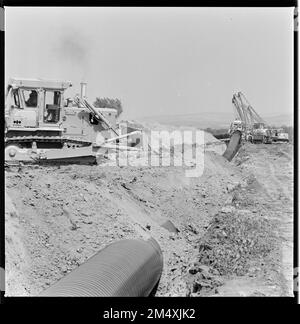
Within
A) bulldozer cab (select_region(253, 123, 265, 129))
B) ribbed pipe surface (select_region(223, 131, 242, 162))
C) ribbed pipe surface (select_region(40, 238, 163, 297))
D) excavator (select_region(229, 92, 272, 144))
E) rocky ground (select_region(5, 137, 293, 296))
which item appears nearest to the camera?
ribbed pipe surface (select_region(40, 238, 163, 297))

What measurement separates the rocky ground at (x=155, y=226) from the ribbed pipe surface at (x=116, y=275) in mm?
655

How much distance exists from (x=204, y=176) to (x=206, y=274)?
5.98 m

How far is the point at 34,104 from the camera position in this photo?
905 centimetres

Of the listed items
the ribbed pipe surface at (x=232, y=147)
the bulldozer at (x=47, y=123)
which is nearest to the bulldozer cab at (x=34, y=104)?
the bulldozer at (x=47, y=123)

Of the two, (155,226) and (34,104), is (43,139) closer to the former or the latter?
(34,104)

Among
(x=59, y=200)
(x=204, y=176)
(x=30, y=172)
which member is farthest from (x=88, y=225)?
(x=204, y=176)

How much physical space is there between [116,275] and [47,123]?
17.6 feet

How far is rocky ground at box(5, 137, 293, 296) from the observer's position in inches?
218

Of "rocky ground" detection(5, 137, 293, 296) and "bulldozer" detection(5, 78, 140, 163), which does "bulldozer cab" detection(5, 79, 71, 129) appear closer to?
"bulldozer" detection(5, 78, 140, 163)

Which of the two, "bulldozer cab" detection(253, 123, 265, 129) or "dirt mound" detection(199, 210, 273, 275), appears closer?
"dirt mound" detection(199, 210, 273, 275)

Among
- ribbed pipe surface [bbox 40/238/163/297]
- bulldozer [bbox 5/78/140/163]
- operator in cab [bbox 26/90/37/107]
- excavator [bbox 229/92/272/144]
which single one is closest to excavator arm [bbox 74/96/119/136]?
bulldozer [bbox 5/78/140/163]

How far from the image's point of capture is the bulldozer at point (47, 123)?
8.88 metres

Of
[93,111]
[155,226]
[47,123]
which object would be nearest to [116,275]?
[155,226]
